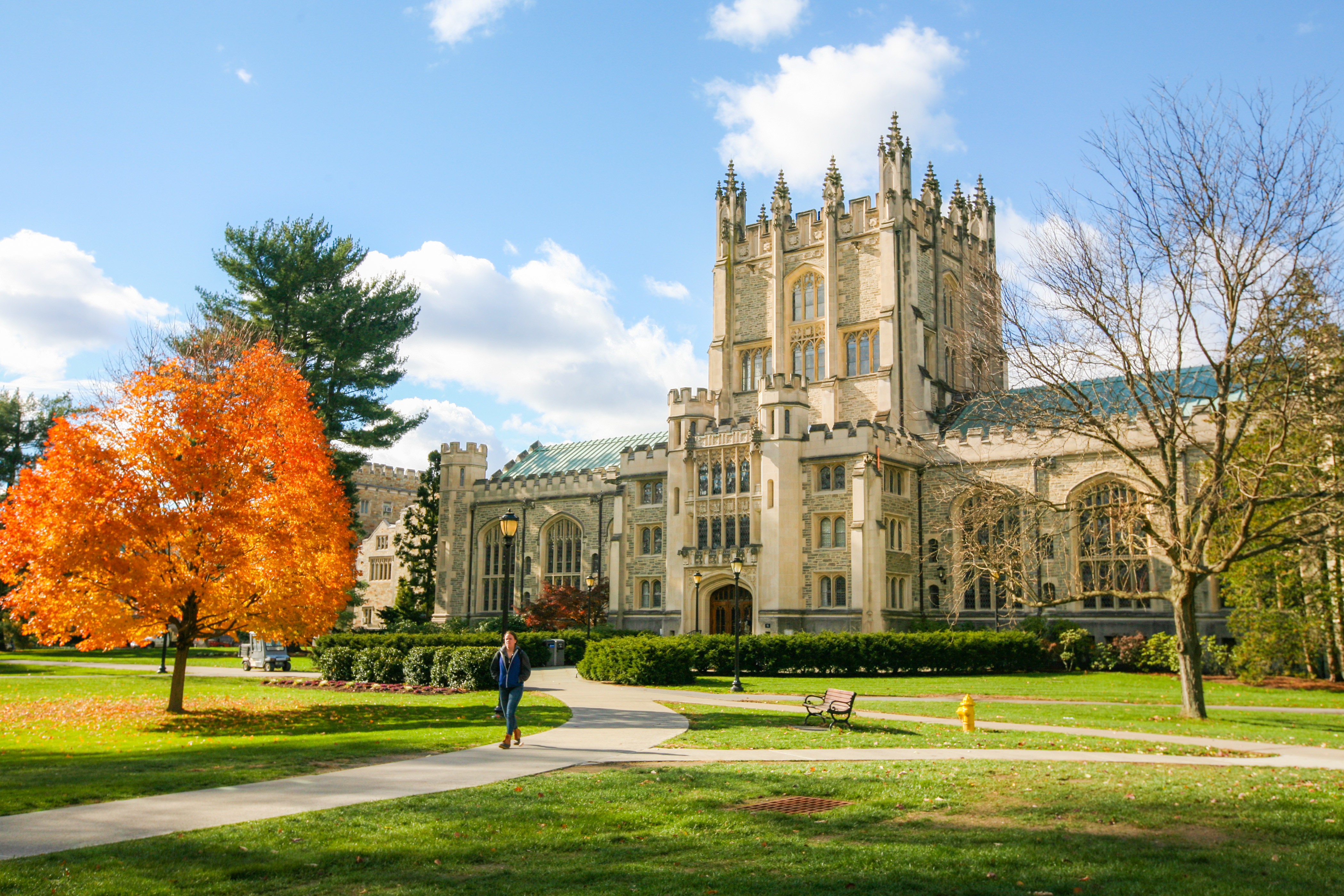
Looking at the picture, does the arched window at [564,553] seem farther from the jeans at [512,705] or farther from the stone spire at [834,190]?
the jeans at [512,705]

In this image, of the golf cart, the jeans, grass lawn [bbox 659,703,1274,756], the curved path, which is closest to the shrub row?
the curved path

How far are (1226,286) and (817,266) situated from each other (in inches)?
1056

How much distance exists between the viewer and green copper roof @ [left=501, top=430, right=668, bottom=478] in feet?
164

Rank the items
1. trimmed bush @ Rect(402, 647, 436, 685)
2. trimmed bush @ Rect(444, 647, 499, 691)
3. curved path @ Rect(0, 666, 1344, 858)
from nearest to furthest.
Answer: curved path @ Rect(0, 666, 1344, 858), trimmed bush @ Rect(444, 647, 499, 691), trimmed bush @ Rect(402, 647, 436, 685)

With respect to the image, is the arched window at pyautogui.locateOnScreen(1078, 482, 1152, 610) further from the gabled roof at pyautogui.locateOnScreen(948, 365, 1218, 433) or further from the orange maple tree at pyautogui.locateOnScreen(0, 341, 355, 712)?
the orange maple tree at pyautogui.locateOnScreen(0, 341, 355, 712)

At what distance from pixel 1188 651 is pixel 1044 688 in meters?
7.17

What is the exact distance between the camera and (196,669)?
34.7 m

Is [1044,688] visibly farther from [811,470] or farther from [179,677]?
[179,677]

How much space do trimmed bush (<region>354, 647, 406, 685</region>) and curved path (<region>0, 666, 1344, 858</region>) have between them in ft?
26.5

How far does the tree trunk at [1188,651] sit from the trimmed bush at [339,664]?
19210 mm

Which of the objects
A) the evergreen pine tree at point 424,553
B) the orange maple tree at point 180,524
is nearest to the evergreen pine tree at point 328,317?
the evergreen pine tree at point 424,553

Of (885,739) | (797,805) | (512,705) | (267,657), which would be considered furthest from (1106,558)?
(797,805)

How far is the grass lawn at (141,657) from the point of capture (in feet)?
123

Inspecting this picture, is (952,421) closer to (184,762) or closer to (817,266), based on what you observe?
(817,266)
